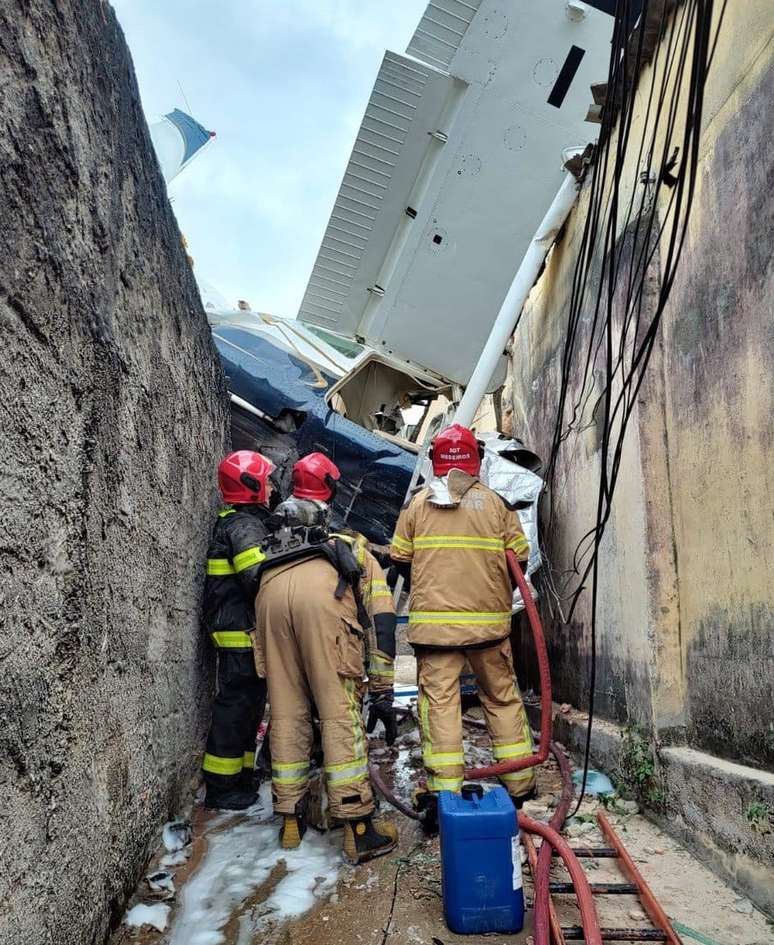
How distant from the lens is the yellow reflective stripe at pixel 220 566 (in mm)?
3500

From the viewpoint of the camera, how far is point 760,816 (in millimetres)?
2092

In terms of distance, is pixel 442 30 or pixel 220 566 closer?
pixel 220 566

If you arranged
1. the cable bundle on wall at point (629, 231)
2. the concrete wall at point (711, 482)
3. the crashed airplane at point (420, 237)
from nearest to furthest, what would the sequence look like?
the concrete wall at point (711, 482), the cable bundle on wall at point (629, 231), the crashed airplane at point (420, 237)

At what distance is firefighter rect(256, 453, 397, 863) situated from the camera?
2760 millimetres

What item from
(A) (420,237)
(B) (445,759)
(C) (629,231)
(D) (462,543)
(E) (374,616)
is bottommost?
(B) (445,759)

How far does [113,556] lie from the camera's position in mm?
2092

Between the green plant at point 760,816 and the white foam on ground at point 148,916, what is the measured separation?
1861mm

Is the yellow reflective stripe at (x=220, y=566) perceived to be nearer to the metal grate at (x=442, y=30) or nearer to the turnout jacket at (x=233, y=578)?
the turnout jacket at (x=233, y=578)

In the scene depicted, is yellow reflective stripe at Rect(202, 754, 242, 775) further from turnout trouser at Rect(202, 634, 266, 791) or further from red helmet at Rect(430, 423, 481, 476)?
red helmet at Rect(430, 423, 481, 476)

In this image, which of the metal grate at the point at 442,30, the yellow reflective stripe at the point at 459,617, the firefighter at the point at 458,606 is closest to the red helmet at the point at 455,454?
the firefighter at the point at 458,606

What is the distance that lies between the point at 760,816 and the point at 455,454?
1996mm

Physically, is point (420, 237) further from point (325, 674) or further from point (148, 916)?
point (148, 916)

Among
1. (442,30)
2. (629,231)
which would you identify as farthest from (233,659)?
(442,30)

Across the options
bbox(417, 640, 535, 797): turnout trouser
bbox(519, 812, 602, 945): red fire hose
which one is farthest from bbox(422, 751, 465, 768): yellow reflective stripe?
bbox(519, 812, 602, 945): red fire hose
